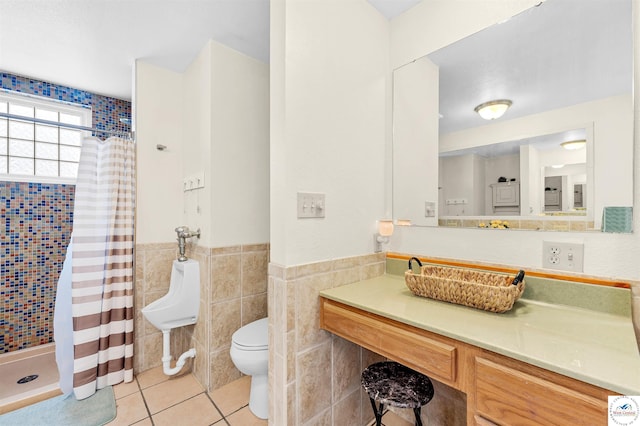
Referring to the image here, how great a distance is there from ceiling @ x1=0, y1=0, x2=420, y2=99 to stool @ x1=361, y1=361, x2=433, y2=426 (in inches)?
76.4

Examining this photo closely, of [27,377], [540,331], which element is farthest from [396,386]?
[27,377]

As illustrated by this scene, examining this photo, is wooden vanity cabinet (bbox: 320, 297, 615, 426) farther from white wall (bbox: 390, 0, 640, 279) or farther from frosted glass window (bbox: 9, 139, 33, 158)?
frosted glass window (bbox: 9, 139, 33, 158)

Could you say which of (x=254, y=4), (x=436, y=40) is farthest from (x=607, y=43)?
(x=254, y=4)

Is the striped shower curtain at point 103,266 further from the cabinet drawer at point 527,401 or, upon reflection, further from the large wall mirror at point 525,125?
the cabinet drawer at point 527,401

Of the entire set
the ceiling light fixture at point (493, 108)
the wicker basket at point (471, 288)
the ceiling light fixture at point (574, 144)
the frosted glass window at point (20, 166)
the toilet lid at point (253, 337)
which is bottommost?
the toilet lid at point (253, 337)

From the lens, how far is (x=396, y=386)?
1.16 meters

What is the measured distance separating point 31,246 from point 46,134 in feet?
3.34

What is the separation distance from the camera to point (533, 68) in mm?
1215

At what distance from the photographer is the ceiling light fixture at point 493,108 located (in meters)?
1.30

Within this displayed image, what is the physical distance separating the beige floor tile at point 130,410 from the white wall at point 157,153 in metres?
1.04

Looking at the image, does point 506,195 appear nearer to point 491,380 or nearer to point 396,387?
point 491,380

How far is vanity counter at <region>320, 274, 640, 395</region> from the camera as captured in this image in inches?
25.9

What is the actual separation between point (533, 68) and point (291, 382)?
1.75 metres
